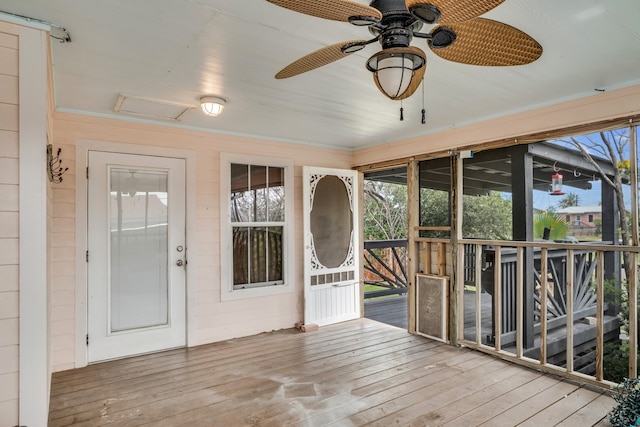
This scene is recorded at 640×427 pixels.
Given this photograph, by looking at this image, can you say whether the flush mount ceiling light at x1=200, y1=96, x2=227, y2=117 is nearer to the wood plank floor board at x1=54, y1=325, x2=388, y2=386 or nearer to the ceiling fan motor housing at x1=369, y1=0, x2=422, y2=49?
the ceiling fan motor housing at x1=369, y1=0, x2=422, y2=49

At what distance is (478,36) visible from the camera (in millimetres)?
1410

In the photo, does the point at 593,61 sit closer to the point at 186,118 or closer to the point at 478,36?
the point at 478,36

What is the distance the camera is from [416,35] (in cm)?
138

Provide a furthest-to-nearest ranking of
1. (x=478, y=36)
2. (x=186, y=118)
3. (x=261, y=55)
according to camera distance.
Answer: (x=186, y=118) → (x=261, y=55) → (x=478, y=36)

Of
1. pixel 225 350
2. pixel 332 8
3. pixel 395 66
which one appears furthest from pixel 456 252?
pixel 332 8

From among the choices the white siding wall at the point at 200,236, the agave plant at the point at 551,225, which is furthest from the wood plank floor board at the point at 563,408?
the white siding wall at the point at 200,236

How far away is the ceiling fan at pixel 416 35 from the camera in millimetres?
1215

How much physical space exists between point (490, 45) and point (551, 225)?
2.69 metres

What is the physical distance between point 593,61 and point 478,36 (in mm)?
1552

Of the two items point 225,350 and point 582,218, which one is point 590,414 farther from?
point 225,350

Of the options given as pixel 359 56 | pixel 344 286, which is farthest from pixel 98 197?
pixel 344 286

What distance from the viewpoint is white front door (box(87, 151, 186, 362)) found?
3539mm

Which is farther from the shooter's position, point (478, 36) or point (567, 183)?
point (567, 183)

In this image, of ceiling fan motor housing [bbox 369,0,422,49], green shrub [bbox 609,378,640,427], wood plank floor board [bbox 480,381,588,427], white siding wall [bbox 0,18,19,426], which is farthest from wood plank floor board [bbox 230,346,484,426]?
ceiling fan motor housing [bbox 369,0,422,49]
